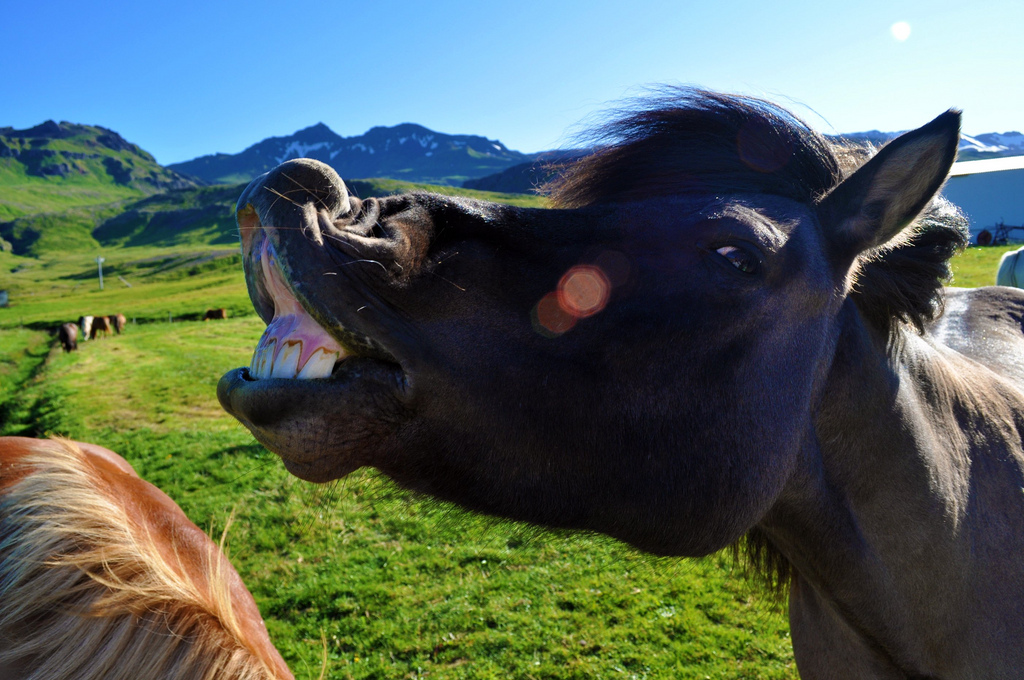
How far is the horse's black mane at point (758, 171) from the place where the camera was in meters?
2.08

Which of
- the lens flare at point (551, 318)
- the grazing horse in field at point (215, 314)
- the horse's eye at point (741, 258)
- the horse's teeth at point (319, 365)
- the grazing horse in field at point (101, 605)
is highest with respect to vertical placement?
the horse's eye at point (741, 258)

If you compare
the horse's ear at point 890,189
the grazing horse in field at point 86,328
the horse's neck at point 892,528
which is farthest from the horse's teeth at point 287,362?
the grazing horse in field at point 86,328

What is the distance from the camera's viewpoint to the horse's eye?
1.78 m

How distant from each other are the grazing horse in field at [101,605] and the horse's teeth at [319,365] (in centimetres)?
97

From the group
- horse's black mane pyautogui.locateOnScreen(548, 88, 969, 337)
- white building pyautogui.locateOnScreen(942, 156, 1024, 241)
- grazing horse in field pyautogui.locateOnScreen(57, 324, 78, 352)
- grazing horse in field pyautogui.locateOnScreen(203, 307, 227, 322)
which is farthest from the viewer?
white building pyautogui.locateOnScreen(942, 156, 1024, 241)

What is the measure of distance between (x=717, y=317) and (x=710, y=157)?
29.4 inches

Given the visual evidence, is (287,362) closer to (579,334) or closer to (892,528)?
(579,334)

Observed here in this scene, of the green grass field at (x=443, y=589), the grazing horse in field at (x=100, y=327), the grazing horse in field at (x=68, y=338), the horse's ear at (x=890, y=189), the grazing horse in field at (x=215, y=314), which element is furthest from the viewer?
the grazing horse in field at (x=215, y=314)

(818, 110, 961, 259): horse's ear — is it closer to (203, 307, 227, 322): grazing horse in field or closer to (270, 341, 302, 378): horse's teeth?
(270, 341, 302, 378): horse's teeth

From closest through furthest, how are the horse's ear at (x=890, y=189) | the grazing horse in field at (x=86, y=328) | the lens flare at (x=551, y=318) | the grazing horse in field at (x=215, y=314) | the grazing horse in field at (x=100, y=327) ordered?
the lens flare at (x=551, y=318) → the horse's ear at (x=890, y=189) → the grazing horse in field at (x=86, y=328) → the grazing horse in field at (x=100, y=327) → the grazing horse in field at (x=215, y=314)

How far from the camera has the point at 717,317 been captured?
5.70ft

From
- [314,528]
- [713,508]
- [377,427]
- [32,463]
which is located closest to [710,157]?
[713,508]

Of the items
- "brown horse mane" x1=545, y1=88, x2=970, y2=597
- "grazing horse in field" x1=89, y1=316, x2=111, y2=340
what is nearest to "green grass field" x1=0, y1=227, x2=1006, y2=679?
"brown horse mane" x1=545, y1=88, x2=970, y2=597

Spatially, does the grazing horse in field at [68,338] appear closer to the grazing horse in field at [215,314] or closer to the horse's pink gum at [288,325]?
the grazing horse in field at [215,314]
